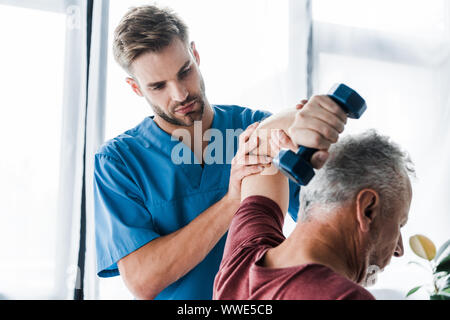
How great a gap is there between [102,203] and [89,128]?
71cm

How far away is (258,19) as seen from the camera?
84.1 inches

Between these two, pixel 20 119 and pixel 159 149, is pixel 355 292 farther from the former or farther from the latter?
pixel 20 119

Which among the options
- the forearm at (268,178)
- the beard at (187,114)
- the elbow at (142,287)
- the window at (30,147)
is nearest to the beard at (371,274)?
the forearm at (268,178)

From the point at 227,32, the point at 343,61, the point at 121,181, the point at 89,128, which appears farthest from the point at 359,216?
the point at 343,61

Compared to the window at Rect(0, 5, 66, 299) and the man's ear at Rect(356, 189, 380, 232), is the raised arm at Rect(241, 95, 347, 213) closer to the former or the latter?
the man's ear at Rect(356, 189, 380, 232)

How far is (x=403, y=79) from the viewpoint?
7.97ft

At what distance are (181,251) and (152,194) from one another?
21cm

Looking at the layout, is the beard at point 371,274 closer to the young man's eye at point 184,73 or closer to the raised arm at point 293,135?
the raised arm at point 293,135

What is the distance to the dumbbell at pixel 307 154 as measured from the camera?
728 millimetres

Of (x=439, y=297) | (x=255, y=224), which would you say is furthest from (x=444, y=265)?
(x=255, y=224)

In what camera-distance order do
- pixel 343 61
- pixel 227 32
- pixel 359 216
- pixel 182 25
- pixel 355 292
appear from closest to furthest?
pixel 355 292 → pixel 359 216 → pixel 182 25 → pixel 227 32 → pixel 343 61

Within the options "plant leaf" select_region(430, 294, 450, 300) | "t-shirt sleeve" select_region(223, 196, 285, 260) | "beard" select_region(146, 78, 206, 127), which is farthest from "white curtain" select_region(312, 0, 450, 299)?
"t-shirt sleeve" select_region(223, 196, 285, 260)

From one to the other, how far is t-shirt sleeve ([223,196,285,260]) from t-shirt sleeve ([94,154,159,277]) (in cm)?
28

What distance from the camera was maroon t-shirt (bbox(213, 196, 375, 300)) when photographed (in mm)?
698
